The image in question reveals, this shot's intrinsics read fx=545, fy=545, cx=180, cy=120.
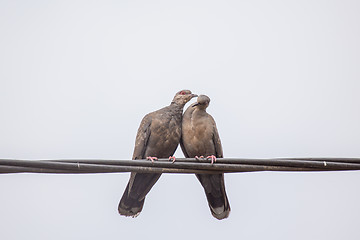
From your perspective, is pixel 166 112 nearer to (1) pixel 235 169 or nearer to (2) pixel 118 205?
(2) pixel 118 205

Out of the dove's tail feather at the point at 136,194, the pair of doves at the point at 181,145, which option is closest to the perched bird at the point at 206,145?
the pair of doves at the point at 181,145

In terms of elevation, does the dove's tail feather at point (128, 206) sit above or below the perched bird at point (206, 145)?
below

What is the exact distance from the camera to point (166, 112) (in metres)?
7.07

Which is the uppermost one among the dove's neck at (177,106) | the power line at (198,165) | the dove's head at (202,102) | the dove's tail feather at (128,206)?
the dove's neck at (177,106)

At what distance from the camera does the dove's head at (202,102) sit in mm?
6688

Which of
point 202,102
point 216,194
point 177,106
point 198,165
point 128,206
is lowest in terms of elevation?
point 198,165

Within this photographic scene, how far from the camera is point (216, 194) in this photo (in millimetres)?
6762

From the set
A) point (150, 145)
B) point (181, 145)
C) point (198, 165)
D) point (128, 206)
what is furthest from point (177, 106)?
point (198, 165)

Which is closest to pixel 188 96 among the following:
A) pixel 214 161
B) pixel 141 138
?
pixel 141 138

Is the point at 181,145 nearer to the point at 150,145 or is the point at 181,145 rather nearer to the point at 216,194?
the point at 150,145

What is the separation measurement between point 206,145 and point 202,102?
530mm

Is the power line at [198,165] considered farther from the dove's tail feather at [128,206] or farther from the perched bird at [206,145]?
the dove's tail feather at [128,206]

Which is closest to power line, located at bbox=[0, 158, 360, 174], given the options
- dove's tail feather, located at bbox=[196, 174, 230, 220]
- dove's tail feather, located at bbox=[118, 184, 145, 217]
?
dove's tail feather, located at bbox=[196, 174, 230, 220]

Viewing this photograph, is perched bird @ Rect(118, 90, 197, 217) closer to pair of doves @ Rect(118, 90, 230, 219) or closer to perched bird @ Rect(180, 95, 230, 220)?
pair of doves @ Rect(118, 90, 230, 219)
